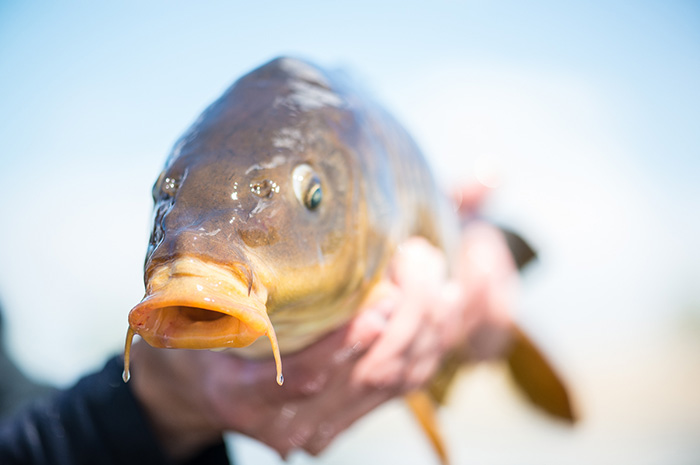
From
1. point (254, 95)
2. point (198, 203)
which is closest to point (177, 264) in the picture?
point (198, 203)

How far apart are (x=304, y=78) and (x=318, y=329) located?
54 centimetres

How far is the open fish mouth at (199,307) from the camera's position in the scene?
500mm

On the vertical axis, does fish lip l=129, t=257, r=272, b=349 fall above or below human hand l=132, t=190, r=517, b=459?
above

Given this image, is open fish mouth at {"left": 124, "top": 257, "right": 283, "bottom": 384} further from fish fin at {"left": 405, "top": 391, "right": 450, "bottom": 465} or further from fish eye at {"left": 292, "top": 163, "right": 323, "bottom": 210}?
fish fin at {"left": 405, "top": 391, "right": 450, "bottom": 465}

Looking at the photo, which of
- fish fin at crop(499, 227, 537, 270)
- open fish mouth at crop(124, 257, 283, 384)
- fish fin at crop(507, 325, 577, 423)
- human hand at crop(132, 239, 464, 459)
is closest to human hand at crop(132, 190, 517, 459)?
human hand at crop(132, 239, 464, 459)

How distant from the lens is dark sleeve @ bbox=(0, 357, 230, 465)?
1309 millimetres

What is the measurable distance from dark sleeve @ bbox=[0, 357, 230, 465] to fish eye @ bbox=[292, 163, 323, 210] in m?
0.88

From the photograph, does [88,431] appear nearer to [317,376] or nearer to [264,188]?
[317,376]

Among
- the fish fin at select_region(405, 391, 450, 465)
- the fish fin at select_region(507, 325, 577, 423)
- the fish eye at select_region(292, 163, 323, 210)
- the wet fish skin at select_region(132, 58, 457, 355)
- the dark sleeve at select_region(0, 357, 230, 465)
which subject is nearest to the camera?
the wet fish skin at select_region(132, 58, 457, 355)

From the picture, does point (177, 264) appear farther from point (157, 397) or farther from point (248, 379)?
point (157, 397)

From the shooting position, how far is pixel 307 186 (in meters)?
0.83

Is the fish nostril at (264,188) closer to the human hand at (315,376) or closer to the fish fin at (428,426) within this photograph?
the human hand at (315,376)

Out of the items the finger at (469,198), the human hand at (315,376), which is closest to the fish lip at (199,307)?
the human hand at (315,376)

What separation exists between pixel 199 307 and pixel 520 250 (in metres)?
2.95
